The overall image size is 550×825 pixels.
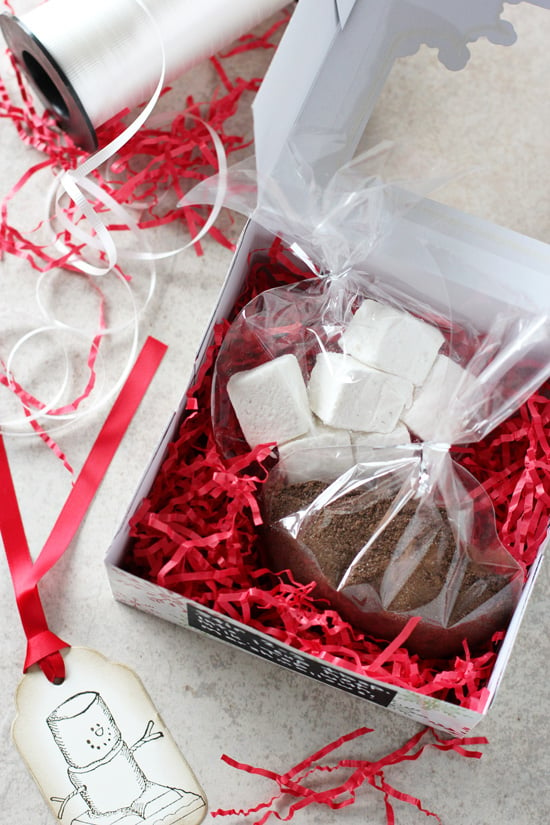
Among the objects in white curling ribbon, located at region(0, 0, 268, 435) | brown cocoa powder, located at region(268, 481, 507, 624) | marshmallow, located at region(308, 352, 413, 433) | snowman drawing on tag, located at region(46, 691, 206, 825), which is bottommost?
snowman drawing on tag, located at region(46, 691, 206, 825)

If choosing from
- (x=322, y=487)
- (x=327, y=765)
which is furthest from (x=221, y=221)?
(x=327, y=765)

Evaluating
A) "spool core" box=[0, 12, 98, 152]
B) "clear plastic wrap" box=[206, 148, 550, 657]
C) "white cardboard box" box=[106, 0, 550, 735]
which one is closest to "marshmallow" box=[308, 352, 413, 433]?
"clear plastic wrap" box=[206, 148, 550, 657]

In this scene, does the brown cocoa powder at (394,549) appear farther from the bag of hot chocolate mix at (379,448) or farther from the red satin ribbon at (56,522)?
the red satin ribbon at (56,522)

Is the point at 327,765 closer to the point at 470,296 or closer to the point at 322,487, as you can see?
the point at 322,487

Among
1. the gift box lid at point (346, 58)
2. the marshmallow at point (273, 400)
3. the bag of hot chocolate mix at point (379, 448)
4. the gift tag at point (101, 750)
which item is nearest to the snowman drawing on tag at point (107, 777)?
the gift tag at point (101, 750)

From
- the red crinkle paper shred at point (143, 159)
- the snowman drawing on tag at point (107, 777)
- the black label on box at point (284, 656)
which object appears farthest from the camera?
the red crinkle paper shred at point (143, 159)

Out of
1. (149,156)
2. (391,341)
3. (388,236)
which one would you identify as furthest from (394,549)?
(149,156)

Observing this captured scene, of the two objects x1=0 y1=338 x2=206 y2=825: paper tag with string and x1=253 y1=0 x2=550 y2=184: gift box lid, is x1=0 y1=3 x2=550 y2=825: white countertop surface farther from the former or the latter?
x1=253 y1=0 x2=550 y2=184: gift box lid
